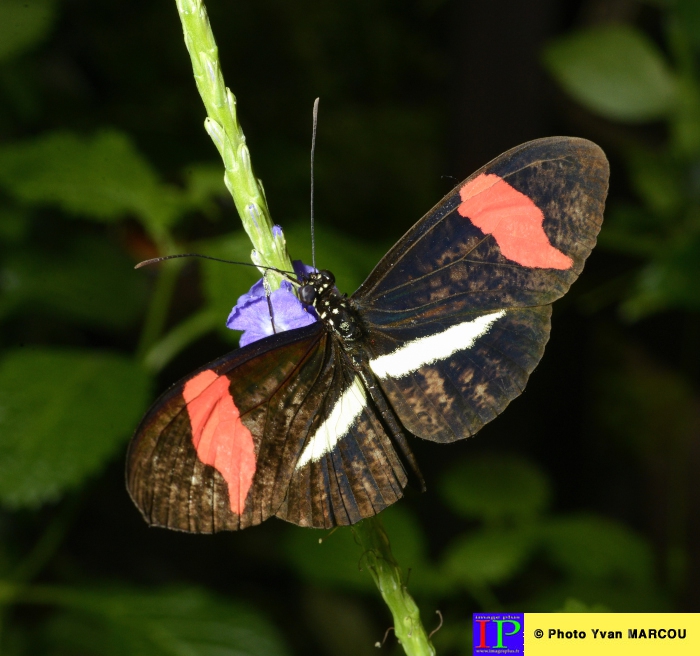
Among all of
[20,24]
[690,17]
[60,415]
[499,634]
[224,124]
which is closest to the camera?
[224,124]

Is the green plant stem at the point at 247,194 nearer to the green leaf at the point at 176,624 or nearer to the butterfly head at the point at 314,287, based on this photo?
the butterfly head at the point at 314,287

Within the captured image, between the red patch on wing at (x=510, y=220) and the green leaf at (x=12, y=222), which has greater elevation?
the green leaf at (x=12, y=222)

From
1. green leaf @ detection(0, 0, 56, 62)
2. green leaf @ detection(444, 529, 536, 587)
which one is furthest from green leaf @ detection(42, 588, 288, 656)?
green leaf @ detection(0, 0, 56, 62)

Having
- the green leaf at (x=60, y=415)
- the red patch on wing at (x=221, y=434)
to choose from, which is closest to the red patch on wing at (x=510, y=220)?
the red patch on wing at (x=221, y=434)

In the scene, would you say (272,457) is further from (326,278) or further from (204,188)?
(204,188)

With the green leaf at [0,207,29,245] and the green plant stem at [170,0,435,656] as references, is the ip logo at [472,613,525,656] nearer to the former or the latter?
the green plant stem at [170,0,435,656]

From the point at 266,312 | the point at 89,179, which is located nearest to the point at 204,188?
the point at 89,179
